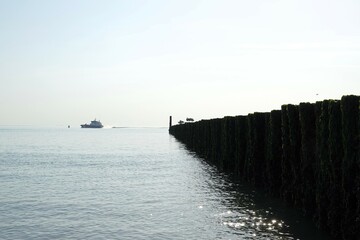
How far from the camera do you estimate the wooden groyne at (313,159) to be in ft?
38.0

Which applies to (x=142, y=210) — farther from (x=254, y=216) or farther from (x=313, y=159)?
(x=313, y=159)

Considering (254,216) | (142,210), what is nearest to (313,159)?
(254,216)

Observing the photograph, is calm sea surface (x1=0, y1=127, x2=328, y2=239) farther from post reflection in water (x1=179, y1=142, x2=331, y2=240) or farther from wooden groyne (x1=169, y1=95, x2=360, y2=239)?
wooden groyne (x1=169, y1=95, x2=360, y2=239)

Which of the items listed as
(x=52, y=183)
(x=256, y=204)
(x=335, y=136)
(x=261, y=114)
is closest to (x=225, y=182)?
(x=261, y=114)

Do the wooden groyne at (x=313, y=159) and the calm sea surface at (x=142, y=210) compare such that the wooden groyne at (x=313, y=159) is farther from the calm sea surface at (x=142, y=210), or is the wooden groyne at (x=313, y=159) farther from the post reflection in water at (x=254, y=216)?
the calm sea surface at (x=142, y=210)

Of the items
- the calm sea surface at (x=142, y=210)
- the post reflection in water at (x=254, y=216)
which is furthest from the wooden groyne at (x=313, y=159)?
the calm sea surface at (x=142, y=210)

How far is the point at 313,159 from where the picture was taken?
14570mm

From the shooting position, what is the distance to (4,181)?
2523 cm

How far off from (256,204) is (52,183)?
1198cm

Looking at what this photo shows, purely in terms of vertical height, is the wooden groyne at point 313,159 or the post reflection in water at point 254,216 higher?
the wooden groyne at point 313,159

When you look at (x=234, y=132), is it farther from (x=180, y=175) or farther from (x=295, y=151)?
(x=295, y=151)

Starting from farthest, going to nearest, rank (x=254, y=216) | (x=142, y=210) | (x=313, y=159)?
(x=142, y=210)
(x=254, y=216)
(x=313, y=159)

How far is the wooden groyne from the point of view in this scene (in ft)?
38.0

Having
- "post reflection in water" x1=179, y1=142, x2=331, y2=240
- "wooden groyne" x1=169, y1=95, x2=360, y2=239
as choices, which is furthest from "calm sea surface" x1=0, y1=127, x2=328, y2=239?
"wooden groyne" x1=169, y1=95, x2=360, y2=239
